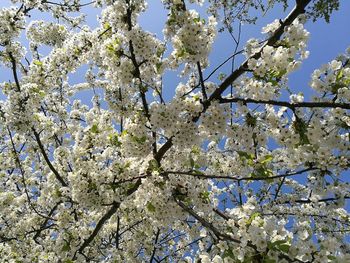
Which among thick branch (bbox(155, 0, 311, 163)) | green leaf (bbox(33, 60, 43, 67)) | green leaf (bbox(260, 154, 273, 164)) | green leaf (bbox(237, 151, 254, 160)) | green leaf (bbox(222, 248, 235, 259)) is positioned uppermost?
green leaf (bbox(33, 60, 43, 67))

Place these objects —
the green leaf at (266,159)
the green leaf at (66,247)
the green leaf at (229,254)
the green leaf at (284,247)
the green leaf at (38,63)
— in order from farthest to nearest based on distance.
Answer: the green leaf at (38,63)
the green leaf at (66,247)
the green leaf at (266,159)
the green leaf at (229,254)
the green leaf at (284,247)

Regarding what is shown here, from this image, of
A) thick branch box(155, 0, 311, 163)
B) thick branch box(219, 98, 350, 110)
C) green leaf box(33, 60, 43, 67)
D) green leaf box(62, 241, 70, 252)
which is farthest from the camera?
green leaf box(33, 60, 43, 67)

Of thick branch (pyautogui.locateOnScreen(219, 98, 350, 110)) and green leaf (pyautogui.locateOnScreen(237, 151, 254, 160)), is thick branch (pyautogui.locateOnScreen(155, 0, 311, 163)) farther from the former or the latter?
green leaf (pyautogui.locateOnScreen(237, 151, 254, 160))

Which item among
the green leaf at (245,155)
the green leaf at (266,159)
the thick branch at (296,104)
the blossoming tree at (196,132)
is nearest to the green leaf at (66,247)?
the blossoming tree at (196,132)

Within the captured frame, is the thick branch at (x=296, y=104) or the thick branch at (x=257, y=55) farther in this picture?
the thick branch at (x=257, y=55)

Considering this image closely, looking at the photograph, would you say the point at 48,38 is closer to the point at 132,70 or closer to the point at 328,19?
the point at 132,70

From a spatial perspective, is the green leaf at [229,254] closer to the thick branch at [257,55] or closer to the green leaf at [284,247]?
the green leaf at [284,247]

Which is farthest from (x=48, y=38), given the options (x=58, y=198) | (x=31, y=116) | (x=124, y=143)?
(x=124, y=143)

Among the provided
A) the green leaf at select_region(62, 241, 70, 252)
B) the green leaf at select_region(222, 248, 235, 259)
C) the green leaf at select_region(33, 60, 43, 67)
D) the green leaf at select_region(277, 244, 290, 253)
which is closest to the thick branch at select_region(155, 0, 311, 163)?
the green leaf at select_region(222, 248, 235, 259)

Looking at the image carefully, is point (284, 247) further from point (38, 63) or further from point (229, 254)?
point (38, 63)

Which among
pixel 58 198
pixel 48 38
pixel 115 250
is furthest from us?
pixel 48 38

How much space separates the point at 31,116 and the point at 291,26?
5.52 metres

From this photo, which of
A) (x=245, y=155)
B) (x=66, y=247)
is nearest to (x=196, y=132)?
(x=245, y=155)

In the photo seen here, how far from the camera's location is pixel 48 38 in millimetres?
12203
